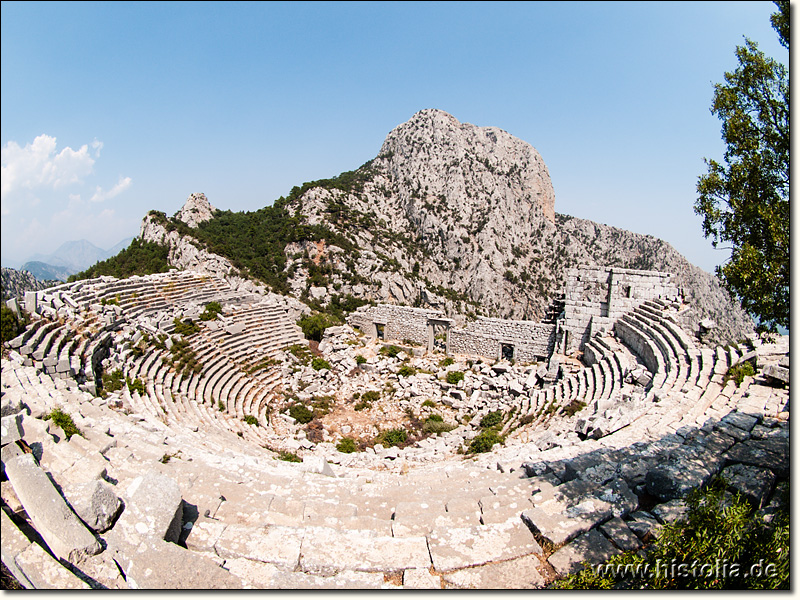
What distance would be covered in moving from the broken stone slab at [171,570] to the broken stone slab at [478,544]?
230cm

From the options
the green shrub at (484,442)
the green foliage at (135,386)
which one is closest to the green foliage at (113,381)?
the green foliage at (135,386)

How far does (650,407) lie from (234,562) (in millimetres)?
10189

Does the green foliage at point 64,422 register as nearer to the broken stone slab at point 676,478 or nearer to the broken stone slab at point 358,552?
the broken stone slab at point 358,552

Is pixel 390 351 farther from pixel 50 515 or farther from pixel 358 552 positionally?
pixel 50 515

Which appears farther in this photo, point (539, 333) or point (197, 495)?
point (539, 333)

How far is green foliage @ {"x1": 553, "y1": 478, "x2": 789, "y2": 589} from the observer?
3750 millimetres

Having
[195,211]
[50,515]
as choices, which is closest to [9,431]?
[50,515]

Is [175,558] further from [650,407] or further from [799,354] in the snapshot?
[650,407]

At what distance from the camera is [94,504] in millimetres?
4488

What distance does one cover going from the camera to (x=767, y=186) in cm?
595

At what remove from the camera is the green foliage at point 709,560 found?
375 cm

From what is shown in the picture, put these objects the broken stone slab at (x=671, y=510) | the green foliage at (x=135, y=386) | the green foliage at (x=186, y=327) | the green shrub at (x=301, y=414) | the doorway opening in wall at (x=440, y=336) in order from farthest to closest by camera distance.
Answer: the doorway opening in wall at (x=440, y=336) → the green foliage at (x=186, y=327) → the green shrub at (x=301, y=414) → the green foliage at (x=135, y=386) → the broken stone slab at (x=671, y=510)

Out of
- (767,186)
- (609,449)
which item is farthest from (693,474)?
(767,186)

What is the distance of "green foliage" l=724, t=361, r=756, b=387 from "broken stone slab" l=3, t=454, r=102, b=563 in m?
13.7
